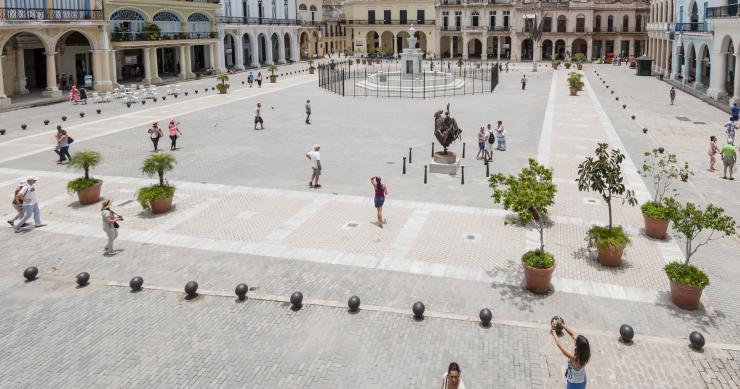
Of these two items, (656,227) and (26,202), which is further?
(26,202)

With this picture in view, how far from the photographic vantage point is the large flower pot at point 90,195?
18016mm

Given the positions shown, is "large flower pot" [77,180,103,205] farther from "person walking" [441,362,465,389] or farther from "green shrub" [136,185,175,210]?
"person walking" [441,362,465,389]

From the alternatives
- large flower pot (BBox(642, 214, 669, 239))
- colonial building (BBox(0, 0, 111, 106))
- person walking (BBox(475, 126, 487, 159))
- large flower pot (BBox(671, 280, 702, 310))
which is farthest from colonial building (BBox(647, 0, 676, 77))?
large flower pot (BBox(671, 280, 702, 310))

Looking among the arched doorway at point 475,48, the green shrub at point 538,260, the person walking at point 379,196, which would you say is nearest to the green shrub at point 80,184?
the person walking at point 379,196

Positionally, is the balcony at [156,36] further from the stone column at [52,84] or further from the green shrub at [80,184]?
the green shrub at [80,184]

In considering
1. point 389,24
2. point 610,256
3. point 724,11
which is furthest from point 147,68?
point 389,24

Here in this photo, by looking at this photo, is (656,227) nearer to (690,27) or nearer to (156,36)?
(690,27)

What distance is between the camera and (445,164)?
21672 mm

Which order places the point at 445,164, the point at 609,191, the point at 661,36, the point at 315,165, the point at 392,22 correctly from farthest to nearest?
the point at 392,22 < the point at 661,36 < the point at 445,164 < the point at 315,165 < the point at 609,191

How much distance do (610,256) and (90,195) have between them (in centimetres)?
1451

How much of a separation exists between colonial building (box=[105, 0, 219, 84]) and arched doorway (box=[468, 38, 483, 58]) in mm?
44021

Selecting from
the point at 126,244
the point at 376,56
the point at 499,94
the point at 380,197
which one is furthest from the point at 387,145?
the point at 376,56

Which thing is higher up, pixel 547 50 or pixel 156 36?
pixel 547 50

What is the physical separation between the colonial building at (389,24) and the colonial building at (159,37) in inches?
1436
